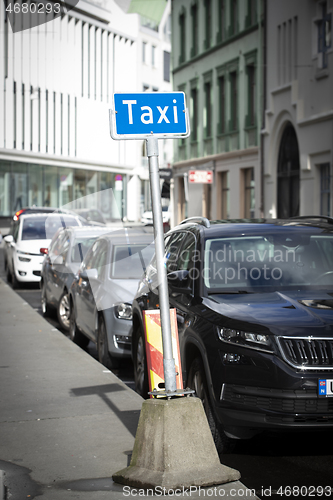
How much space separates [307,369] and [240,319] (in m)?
0.59

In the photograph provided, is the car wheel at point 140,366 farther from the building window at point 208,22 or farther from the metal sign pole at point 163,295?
the building window at point 208,22

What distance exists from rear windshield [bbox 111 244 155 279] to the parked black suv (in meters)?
1.91

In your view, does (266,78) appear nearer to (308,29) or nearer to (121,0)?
(308,29)

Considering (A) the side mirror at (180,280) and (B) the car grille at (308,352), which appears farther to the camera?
(A) the side mirror at (180,280)

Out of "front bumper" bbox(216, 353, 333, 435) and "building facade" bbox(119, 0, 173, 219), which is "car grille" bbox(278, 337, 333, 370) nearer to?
"front bumper" bbox(216, 353, 333, 435)

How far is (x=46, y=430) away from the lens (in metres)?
5.86

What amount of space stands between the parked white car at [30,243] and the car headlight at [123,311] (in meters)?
9.76

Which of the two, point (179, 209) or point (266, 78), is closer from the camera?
point (266, 78)

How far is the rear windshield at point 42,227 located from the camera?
62.8 ft

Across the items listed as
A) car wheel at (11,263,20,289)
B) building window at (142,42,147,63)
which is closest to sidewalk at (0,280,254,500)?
car wheel at (11,263,20,289)

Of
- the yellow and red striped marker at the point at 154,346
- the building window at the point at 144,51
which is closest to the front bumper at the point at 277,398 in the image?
the yellow and red striped marker at the point at 154,346

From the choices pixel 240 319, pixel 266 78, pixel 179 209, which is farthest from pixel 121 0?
pixel 179 209

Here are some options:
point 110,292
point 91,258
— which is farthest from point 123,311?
point 91,258

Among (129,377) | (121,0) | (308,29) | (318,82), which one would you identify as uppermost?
(308,29)
